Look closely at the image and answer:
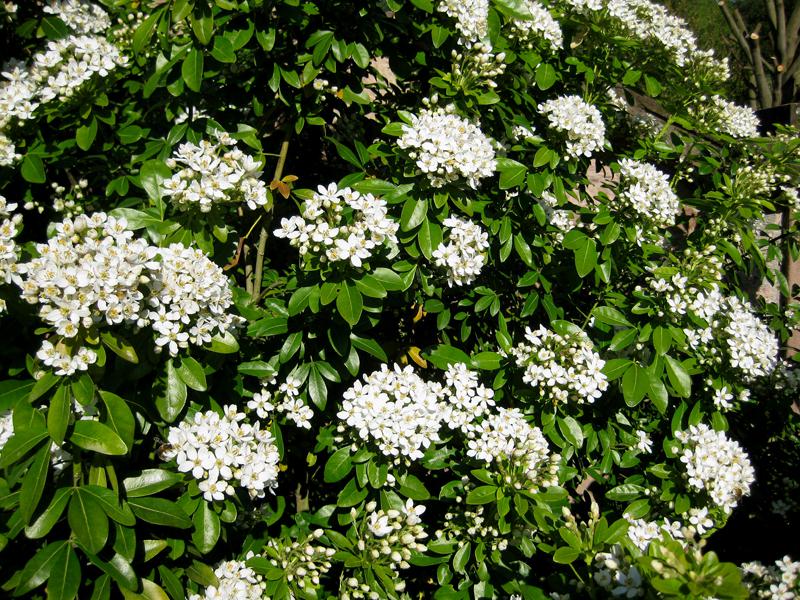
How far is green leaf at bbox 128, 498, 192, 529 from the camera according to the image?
1.78 meters

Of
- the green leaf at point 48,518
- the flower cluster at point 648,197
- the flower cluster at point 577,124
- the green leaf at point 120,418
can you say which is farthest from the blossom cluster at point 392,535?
the flower cluster at point 577,124

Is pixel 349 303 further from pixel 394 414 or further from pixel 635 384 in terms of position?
pixel 635 384

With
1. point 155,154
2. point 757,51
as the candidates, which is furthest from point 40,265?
point 757,51

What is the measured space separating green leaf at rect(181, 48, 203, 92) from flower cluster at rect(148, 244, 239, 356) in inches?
32.6

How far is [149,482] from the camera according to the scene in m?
1.87

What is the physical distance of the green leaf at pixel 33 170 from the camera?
2469 millimetres

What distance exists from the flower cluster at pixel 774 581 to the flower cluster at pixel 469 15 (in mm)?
2258

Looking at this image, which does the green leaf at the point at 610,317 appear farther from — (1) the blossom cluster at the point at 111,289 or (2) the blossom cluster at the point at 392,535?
(1) the blossom cluster at the point at 111,289

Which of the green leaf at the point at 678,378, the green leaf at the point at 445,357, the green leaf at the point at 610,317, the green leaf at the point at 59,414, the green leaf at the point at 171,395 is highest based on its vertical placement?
the green leaf at the point at 59,414

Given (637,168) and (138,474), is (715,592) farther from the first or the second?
(637,168)

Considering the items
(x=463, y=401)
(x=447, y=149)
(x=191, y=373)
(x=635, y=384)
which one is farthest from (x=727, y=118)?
(x=191, y=373)

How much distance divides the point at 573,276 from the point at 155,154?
201cm

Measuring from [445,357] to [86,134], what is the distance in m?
1.79

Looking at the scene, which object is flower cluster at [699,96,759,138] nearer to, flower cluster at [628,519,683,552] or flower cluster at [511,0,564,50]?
flower cluster at [511,0,564,50]
